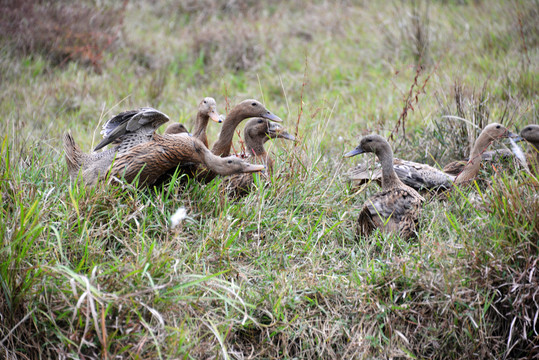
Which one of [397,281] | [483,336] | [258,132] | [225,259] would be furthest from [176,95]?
[483,336]

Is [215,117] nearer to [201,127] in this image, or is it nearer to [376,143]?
[201,127]

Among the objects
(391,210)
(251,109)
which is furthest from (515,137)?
(251,109)

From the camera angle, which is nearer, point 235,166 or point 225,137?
point 235,166

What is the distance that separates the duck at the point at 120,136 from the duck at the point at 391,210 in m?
1.57

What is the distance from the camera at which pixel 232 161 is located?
140 inches

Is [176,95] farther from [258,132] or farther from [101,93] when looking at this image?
[258,132]

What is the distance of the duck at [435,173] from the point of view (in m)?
4.15

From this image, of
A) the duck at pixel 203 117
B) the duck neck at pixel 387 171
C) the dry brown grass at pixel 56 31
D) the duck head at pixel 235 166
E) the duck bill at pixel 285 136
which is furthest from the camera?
the dry brown grass at pixel 56 31

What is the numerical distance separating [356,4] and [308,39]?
174 cm

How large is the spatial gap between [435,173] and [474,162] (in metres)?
0.31

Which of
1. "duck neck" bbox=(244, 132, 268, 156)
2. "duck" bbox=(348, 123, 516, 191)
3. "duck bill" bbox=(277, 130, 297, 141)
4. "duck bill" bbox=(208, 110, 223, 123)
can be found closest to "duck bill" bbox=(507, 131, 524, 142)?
"duck" bbox=(348, 123, 516, 191)

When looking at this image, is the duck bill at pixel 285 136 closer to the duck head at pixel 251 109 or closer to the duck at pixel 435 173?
the duck head at pixel 251 109

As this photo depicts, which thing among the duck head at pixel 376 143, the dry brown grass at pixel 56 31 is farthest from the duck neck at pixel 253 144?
the dry brown grass at pixel 56 31

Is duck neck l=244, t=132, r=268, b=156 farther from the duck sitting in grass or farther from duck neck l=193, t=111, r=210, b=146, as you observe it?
the duck sitting in grass
